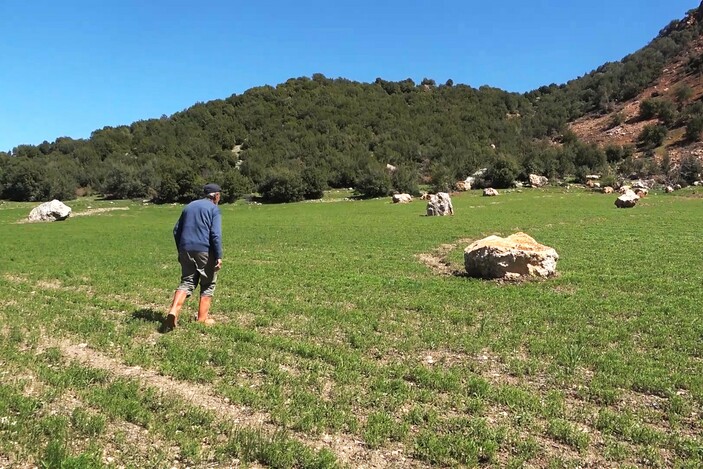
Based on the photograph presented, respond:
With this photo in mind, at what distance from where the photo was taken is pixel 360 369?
8555 millimetres

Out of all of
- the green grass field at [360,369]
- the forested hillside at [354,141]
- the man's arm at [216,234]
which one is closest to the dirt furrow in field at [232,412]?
the green grass field at [360,369]

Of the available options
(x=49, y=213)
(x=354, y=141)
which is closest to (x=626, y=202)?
(x=49, y=213)

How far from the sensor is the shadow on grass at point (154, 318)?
10.8m

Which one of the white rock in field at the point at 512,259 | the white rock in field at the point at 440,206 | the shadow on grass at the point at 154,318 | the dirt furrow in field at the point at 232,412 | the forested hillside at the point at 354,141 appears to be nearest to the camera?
the dirt furrow in field at the point at 232,412

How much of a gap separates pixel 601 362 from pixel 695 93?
383 ft

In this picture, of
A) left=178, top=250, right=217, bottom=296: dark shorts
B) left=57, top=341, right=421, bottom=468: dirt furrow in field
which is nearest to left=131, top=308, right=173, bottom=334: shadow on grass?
left=178, top=250, right=217, bottom=296: dark shorts

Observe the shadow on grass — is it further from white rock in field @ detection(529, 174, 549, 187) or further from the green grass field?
white rock in field @ detection(529, 174, 549, 187)

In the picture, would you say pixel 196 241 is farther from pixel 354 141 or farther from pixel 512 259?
pixel 354 141

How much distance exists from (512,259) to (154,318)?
11.2m

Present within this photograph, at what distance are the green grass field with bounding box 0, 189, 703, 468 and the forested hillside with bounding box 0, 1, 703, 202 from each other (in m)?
61.2

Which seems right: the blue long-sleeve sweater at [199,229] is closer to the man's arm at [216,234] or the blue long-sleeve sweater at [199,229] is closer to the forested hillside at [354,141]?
the man's arm at [216,234]

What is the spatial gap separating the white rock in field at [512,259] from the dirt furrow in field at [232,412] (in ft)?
37.5

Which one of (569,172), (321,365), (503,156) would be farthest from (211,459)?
(569,172)

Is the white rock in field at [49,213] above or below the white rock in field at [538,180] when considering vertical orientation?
below
